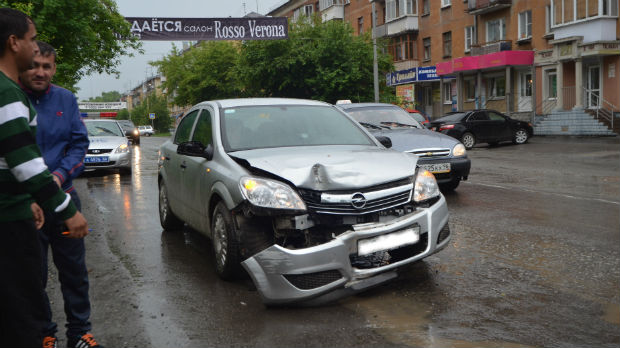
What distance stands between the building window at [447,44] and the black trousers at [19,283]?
41282 mm

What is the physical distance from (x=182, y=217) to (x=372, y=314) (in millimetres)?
3089

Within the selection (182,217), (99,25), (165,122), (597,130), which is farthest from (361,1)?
(165,122)

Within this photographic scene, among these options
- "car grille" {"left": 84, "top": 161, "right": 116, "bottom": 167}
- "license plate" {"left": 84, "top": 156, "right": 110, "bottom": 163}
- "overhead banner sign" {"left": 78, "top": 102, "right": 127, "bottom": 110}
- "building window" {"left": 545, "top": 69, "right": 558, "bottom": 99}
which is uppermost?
"overhead banner sign" {"left": 78, "top": 102, "right": 127, "bottom": 110}

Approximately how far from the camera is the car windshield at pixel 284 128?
18.8 feet

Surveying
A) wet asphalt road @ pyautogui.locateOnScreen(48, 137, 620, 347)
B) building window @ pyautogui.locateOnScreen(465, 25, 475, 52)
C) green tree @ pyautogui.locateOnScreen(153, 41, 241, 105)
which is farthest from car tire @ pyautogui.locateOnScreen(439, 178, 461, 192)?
green tree @ pyautogui.locateOnScreen(153, 41, 241, 105)

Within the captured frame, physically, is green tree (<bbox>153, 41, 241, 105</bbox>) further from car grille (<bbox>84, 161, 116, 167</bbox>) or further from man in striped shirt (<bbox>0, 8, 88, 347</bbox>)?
man in striped shirt (<bbox>0, 8, 88, 347</bbox>)

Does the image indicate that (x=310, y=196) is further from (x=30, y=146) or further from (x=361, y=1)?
(x=361, y=1)

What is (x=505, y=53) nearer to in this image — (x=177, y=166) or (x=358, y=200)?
(x=177, y=166)

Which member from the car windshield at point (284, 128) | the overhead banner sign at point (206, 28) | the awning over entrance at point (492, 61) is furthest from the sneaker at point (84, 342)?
the awning over entrance at point (492, 61)

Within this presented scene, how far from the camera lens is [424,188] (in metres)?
4.98

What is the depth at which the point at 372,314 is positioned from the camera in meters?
4.28

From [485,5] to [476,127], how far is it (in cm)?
1526

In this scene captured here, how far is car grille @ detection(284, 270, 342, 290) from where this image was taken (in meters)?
4.30

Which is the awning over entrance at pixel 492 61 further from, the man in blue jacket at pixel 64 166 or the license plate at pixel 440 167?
the man in blue jacket at pixel 64 166
